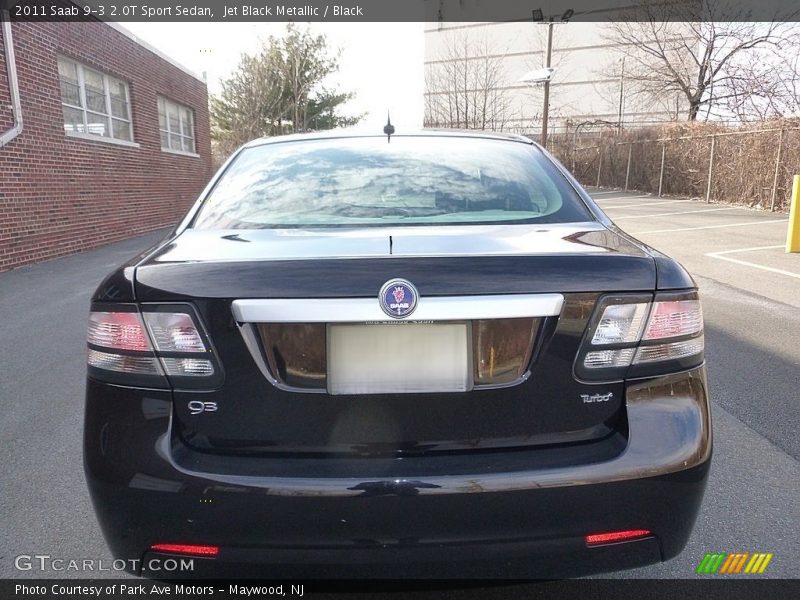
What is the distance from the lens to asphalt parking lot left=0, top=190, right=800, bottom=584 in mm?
2352

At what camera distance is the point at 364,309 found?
57.9 inches

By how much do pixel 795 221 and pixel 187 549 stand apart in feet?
32.8

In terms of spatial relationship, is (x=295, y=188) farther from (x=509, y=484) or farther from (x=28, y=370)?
(x=28, y=370)

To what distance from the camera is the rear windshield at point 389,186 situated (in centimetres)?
211

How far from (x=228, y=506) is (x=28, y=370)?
12.6 ft

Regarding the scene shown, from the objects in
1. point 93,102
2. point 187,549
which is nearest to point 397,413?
point 187,549

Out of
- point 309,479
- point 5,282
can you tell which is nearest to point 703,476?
point 309,479

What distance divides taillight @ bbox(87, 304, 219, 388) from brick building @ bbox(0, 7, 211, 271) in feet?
27.2

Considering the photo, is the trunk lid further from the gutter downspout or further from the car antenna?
the gutter downspout

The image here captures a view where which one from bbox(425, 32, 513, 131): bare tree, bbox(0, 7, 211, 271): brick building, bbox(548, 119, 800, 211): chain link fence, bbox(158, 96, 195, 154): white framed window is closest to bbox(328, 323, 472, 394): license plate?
bbox(0, 7, 211, 271): brick building

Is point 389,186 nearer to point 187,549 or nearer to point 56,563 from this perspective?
point 187,549

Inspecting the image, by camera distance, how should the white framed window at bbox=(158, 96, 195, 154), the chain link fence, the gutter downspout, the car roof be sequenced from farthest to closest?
1. the white framed window at bbox=(158, 96, 195, 154)
2. the chain link fence
3. the gutter downspout
4. the car roof

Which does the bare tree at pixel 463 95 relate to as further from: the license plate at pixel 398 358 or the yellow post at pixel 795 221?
the license plate at pixel 398 358

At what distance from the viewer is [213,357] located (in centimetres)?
152
